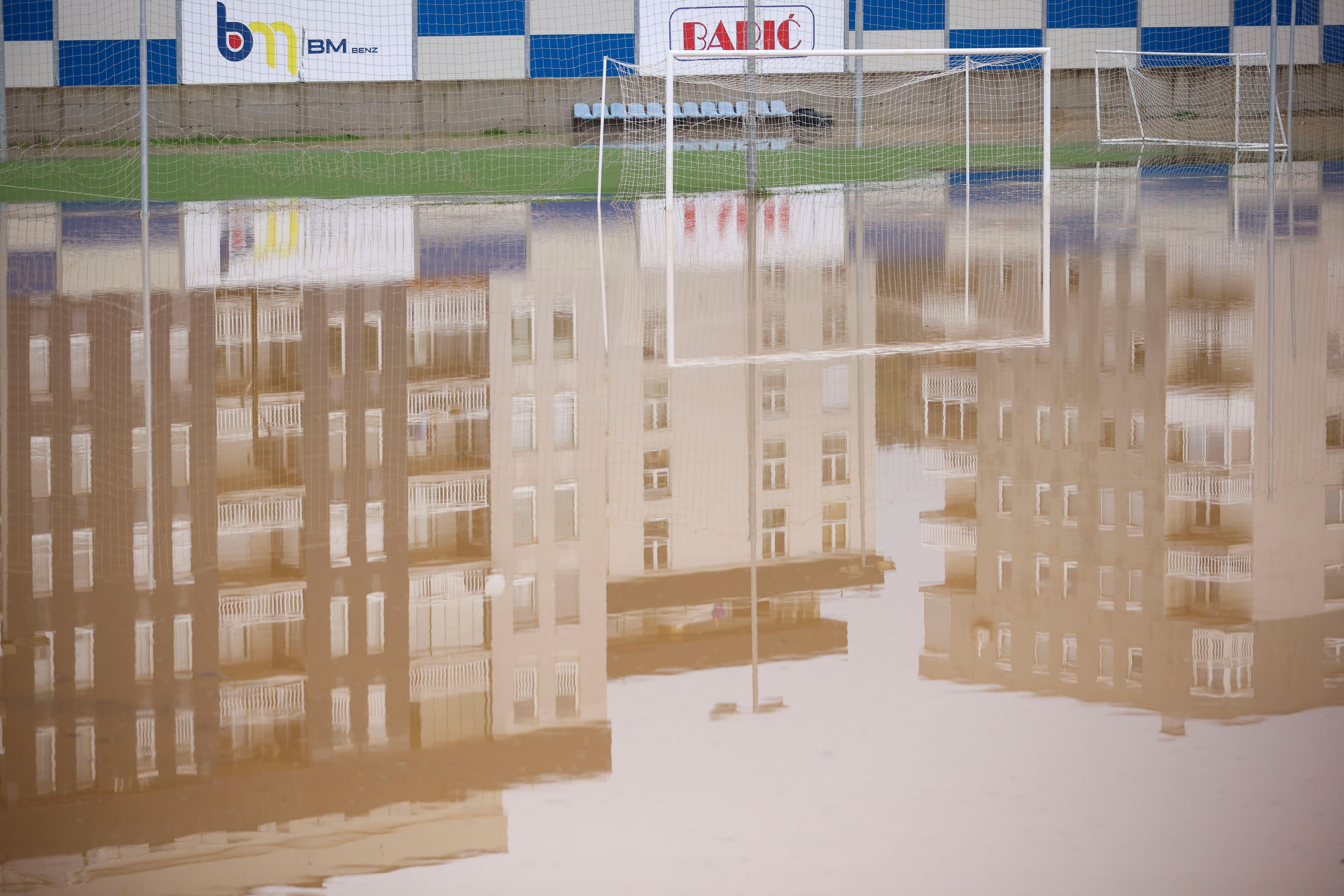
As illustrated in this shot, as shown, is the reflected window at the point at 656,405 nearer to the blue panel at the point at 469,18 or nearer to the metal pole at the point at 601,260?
the metal pole at the point at 601,260

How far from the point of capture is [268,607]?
3.67m

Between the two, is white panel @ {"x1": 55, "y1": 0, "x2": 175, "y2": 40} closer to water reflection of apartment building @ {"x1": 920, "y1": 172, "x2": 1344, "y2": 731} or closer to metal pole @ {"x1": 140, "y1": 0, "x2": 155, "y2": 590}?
metal pole @ {"x1": 140, "y1": 0, "x2": 155, "y2": 590}

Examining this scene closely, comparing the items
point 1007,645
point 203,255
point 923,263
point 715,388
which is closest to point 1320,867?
point 1007,645

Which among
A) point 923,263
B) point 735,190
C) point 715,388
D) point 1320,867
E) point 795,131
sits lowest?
point 1320,867

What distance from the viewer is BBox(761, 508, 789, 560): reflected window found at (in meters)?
4.20

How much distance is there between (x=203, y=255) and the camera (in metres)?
11.8

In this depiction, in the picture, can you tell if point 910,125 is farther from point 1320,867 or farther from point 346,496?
point 1320,867

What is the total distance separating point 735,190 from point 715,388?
1536cm

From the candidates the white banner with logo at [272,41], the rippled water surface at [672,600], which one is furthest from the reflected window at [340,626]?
the white banner with logo at [272,41]

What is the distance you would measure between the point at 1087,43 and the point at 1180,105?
3.75 metres

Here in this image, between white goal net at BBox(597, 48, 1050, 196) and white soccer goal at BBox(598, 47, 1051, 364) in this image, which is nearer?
white soccer goal at BBox(598, 47, 1051, 364)

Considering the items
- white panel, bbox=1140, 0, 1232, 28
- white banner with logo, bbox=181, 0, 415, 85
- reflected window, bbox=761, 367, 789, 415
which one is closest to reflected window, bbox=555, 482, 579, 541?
reflected window, bbox=761, 367, 789, 415

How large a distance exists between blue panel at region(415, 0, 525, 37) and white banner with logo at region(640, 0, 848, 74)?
2.51m

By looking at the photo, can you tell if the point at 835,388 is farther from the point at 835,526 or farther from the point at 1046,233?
the point at 1046,233
